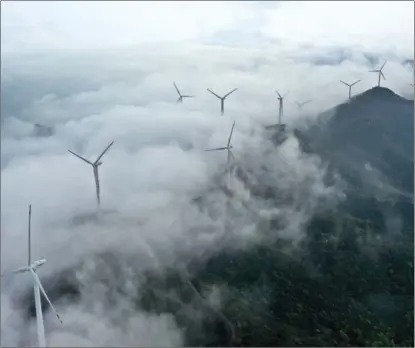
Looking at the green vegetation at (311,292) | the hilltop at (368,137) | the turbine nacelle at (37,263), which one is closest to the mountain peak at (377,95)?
the hilltop at (368,137)

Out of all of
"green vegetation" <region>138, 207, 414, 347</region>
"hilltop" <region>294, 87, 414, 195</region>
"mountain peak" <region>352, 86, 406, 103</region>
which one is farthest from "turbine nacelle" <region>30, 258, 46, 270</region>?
"mountain peak" <region>352, 86, 406, 103</region>

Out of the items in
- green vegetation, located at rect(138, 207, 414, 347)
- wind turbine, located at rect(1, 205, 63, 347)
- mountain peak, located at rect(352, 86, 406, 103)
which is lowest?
green vegetation, located at rect(138, 207, 414, 347)

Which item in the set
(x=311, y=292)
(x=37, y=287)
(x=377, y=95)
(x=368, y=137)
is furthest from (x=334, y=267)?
(x=37, y=287)

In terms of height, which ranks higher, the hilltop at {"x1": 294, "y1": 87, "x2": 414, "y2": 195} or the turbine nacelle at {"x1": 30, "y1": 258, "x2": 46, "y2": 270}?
the hilltop at {"x1": 294, "y1": 87, "x2": 414, "y2": 195}

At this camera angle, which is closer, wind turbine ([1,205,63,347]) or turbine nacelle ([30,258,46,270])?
wind turbine ([1,205,63,347])

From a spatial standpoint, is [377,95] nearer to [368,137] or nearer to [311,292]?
[368,137]

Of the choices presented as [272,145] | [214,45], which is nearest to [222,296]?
[272,145]

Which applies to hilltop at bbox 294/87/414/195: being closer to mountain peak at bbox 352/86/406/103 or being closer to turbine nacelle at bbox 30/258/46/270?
mountain peak at bbox 352/86/406/103

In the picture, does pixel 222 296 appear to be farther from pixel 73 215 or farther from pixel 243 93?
pixel 243 93
